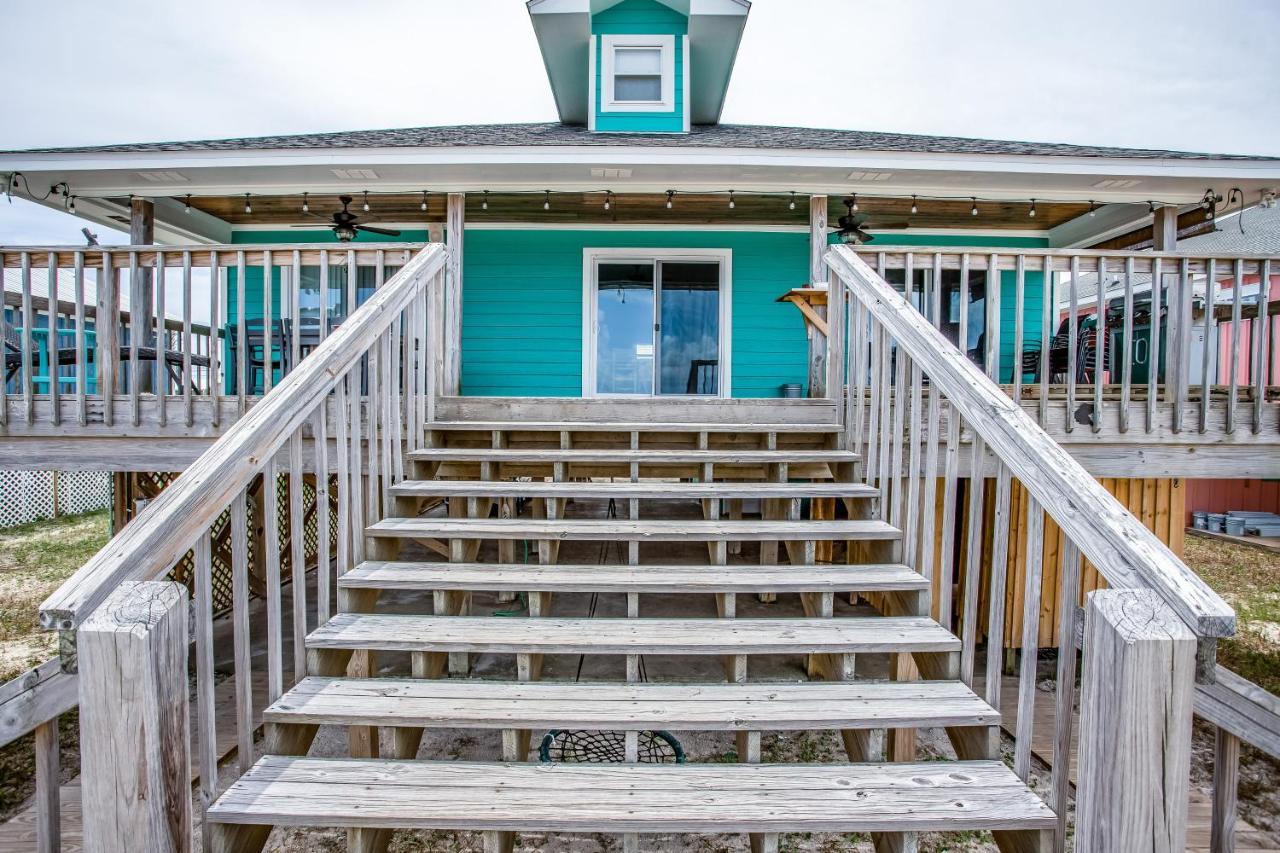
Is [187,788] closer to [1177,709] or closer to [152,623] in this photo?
[152,623]

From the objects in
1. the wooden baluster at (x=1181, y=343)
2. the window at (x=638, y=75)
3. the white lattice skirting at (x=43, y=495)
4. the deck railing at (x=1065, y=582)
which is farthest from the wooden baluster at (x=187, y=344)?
the white lattice skirting at (x=43, y=495)

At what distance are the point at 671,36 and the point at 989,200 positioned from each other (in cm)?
387

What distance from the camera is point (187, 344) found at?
3.50 m

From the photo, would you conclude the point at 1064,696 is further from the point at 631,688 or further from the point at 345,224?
the point at 345,224

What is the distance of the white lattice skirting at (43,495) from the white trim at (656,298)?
7.91 metres

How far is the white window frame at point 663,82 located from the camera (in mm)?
6809

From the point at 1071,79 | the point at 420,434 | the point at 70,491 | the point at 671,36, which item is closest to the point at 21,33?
the point at 70,491

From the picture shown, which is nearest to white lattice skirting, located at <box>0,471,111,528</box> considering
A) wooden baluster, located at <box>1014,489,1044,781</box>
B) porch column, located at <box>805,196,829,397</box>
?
porch column, located at <box>805,196,829,397</box>

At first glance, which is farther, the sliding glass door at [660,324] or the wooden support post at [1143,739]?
the sliding glass door at [660,324]

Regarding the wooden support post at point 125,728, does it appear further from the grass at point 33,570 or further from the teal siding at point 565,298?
the teal siding at point 565,298

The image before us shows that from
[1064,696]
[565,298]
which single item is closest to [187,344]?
[565,298]

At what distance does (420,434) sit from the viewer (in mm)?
3346

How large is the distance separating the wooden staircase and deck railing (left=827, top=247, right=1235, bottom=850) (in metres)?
0.16

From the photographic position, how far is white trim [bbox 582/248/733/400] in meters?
6.78
